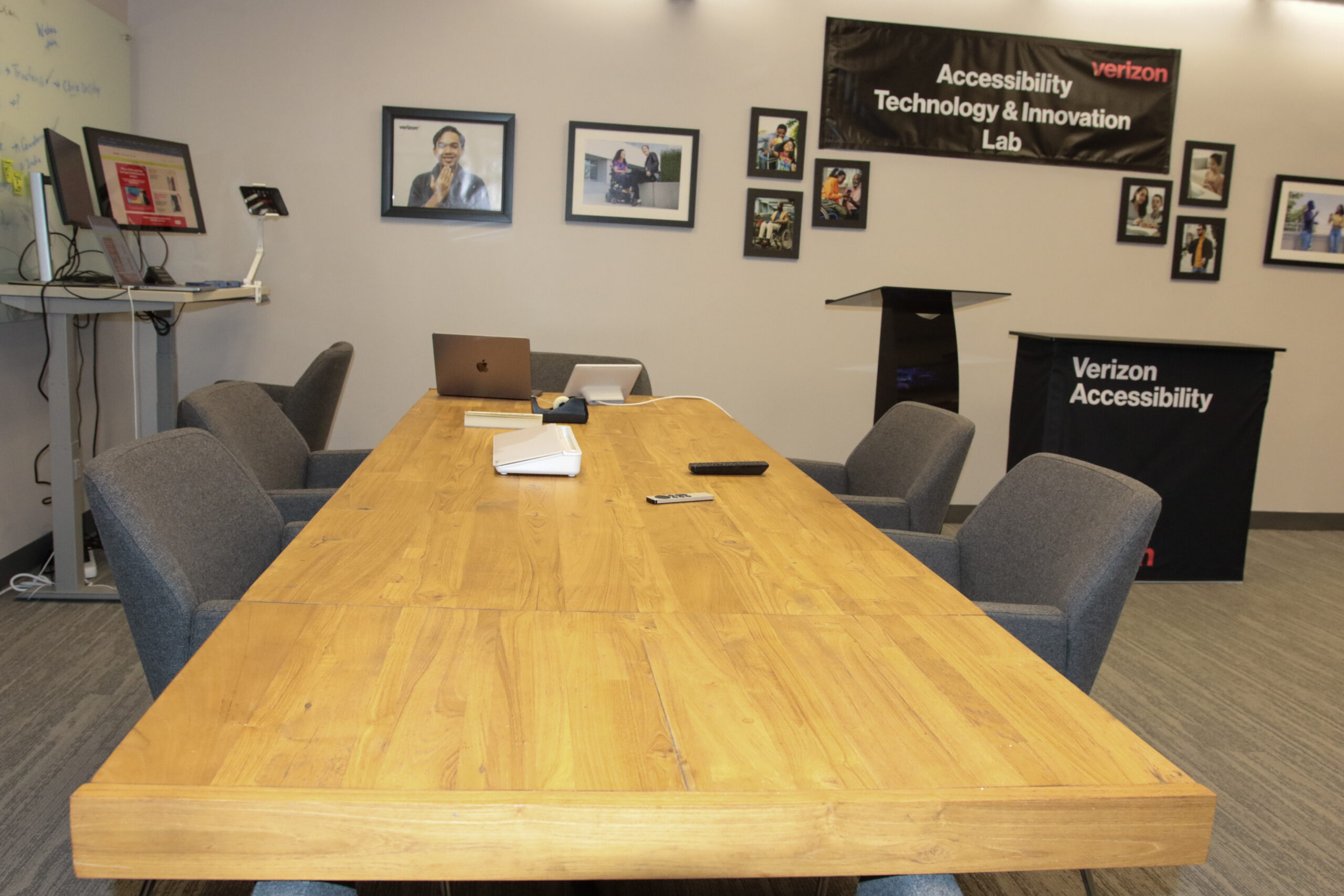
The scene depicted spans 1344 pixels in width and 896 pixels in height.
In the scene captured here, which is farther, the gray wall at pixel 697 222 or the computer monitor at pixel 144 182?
the gray wall at pixel 697 222

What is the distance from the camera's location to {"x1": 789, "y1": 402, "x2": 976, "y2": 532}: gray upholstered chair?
2.35m

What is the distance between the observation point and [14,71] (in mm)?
3326

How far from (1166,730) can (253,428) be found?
2.61 metres

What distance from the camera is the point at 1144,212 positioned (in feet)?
16.2

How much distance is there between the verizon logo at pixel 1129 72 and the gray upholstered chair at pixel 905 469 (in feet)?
10.1

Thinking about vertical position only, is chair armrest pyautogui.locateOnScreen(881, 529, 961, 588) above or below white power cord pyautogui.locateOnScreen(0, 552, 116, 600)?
above

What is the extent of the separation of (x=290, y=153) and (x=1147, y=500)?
13.6 feet

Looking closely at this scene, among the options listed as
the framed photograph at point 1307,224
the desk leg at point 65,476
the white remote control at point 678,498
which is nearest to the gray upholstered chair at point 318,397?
the desk leg at point 65,476

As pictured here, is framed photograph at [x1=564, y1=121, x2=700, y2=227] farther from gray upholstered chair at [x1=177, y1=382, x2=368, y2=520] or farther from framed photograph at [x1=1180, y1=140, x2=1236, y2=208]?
framed photograph at [x1=1180, y1=140, x2=1236, y2=208]

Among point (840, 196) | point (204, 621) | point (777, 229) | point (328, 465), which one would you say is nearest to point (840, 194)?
point (840, 196)

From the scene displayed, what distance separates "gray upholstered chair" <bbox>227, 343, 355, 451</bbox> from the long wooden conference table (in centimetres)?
194

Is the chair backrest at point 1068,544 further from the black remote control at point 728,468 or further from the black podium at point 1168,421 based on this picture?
the black podium at point 1168,421

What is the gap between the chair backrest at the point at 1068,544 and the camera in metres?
1.57

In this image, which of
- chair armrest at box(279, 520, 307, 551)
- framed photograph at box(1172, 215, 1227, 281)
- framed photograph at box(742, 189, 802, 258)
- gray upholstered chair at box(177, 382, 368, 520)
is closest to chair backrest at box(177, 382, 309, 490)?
gray upholstered chair at box(177, 382, 368, 520)
